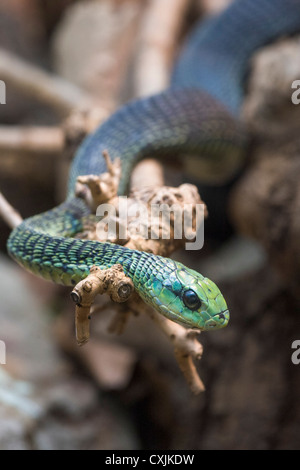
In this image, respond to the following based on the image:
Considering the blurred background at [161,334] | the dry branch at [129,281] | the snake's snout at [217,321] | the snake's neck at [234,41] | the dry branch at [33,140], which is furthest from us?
the snake's neck at [234,41]

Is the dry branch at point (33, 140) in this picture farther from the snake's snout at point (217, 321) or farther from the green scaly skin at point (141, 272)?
the snake's snout at point (217, 321)

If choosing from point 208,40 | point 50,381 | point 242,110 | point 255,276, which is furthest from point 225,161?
point 50,381

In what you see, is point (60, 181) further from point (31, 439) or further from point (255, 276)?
point (31, 439)

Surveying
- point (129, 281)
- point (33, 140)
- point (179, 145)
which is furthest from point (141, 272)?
point (33, 140)
